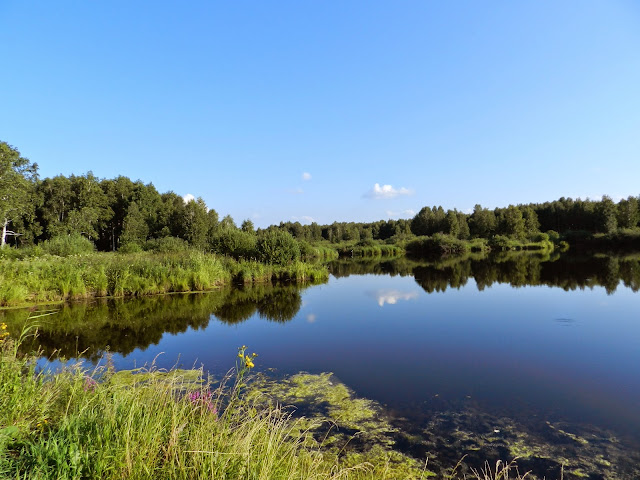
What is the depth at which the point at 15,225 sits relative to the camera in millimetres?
36125

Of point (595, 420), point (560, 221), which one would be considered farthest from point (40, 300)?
point (560, 221)

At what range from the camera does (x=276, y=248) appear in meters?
22.4

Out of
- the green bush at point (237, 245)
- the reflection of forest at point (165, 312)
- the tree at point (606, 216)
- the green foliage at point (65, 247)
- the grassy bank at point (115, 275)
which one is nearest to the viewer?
the reflection of forest at point (165, 312)

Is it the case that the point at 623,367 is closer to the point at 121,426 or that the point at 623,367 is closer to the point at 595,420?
the point at 595,420

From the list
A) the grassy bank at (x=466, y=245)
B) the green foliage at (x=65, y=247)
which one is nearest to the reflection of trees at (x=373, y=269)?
the green foliage at (x=65, y=247)

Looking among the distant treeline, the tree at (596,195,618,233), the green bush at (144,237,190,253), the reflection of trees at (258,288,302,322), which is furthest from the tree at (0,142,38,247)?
the tree at (596,195,618,233)

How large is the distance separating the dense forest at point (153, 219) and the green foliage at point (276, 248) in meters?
0.07

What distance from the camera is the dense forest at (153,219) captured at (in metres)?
24.7

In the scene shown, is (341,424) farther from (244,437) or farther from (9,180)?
(9,180)

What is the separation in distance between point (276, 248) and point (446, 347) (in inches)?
593

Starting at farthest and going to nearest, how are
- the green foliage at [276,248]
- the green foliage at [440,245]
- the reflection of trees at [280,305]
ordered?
the green foliage at [440,245], the green foliage at [276,248], the reflection of trees at [280,305]

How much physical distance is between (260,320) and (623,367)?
9.25m

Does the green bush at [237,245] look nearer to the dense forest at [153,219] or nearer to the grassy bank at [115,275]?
the dense forest at [153,219]

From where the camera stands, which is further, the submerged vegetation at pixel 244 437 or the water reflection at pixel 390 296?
the water reflection at pixel 390 296
